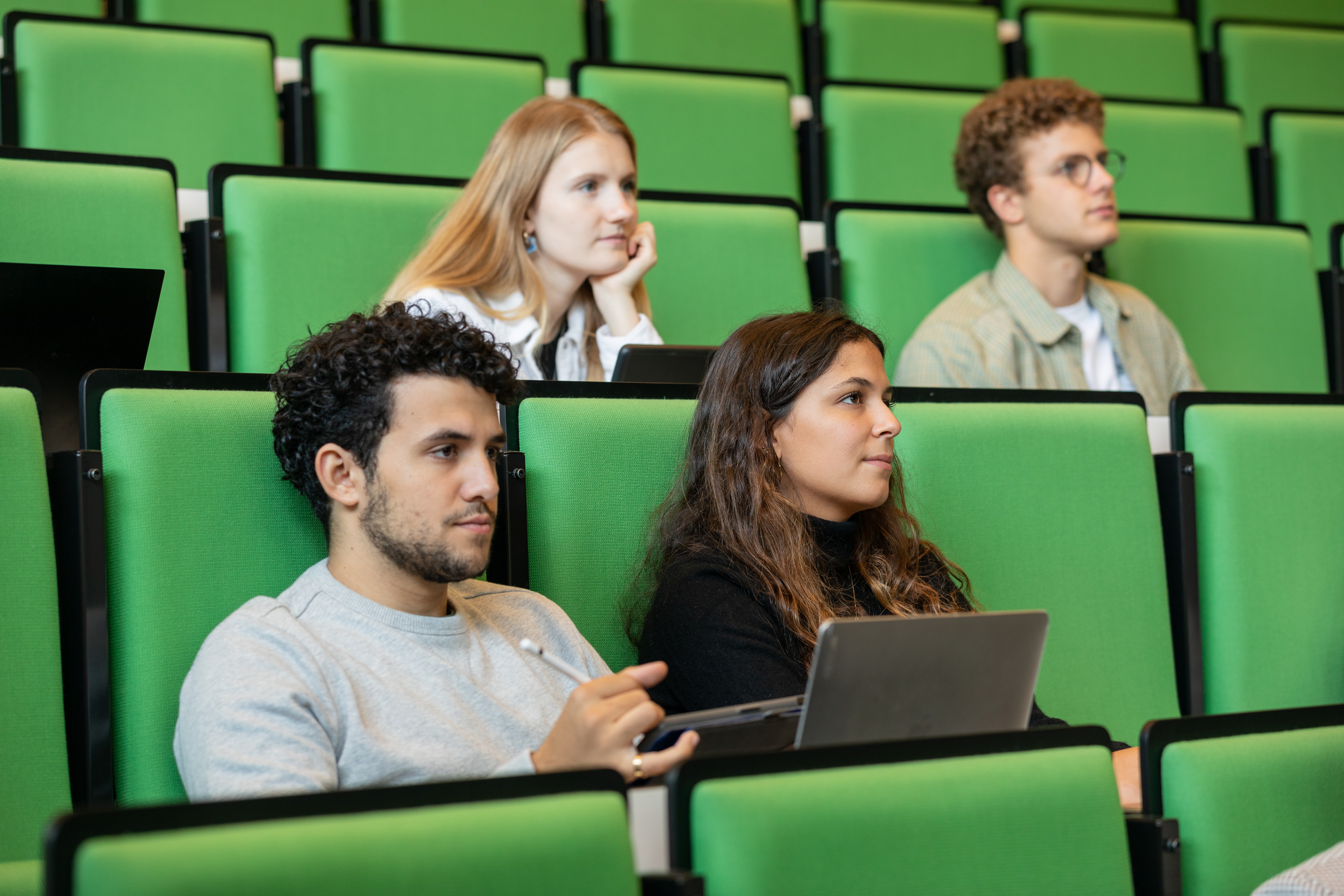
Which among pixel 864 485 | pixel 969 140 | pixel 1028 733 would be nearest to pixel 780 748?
pixel 1028 733

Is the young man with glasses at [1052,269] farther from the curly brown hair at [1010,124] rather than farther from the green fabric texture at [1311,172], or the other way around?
the green fabric texture at [1311,172]

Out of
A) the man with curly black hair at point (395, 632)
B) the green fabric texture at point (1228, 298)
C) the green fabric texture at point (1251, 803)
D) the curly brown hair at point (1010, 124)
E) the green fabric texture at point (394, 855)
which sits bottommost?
the green fabric texture at point (1251, 803)

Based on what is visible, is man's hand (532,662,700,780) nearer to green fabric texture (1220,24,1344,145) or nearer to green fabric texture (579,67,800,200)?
green fabric texture (579,67,800,200)

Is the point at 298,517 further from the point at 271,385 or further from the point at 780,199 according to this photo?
the point at 780,199

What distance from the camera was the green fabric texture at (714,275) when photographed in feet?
5.04

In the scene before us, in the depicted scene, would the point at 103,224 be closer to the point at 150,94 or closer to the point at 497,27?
the point at 150,94

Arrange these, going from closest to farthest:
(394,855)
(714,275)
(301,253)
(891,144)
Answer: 1. (394,855)
2. (301,253)
3. (714,275)
4. (891,144)

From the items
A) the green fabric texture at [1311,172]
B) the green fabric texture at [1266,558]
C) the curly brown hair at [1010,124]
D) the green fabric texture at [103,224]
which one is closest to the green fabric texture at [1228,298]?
the curly brown hair at [1010,124]

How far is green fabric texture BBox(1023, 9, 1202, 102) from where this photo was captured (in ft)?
7.50

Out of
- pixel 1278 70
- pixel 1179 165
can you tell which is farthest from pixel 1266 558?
pixel 1278 70

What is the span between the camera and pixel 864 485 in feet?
3.34

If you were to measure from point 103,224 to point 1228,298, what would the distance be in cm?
132

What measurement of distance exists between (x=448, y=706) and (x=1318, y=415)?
860mm

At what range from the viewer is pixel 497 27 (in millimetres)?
2010
